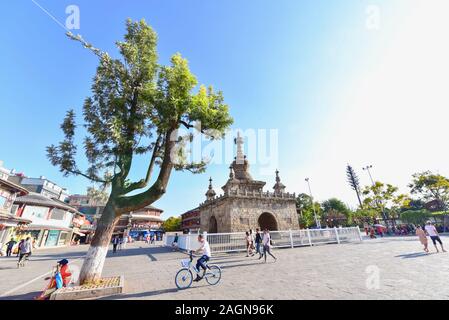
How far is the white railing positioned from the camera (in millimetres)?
15484

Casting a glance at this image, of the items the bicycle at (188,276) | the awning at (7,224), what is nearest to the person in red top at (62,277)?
the bicycle at (188,276)

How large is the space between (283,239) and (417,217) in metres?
30.5

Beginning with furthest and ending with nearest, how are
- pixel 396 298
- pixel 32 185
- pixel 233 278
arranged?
1. pixel 32 185
2. pixel 233 278
3. pixel 396 298

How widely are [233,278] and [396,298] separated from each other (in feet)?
15.7

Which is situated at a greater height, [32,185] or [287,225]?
[32,185]

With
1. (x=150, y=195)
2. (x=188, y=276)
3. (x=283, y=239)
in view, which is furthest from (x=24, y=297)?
(x=283, y=239)

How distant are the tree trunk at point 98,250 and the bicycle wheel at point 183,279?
8.04ft

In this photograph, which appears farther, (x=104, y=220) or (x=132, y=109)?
(x=132, y=109)

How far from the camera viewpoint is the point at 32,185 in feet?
137

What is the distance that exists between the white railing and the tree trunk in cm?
946

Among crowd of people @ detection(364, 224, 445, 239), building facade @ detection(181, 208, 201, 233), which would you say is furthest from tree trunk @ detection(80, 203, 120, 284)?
building facade @ detection(181, 208, 201, 233)

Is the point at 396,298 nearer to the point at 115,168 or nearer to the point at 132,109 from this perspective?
the point at 115,168

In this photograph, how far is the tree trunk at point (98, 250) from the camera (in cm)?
625
